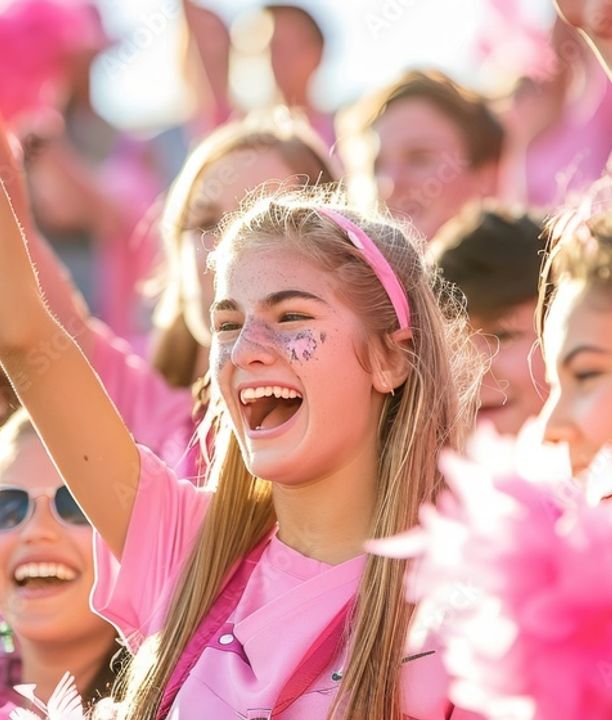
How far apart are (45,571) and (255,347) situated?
39.8 inches

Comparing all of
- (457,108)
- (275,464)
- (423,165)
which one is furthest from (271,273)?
(457,108)

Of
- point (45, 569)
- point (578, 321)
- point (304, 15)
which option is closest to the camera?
point (578, 321)

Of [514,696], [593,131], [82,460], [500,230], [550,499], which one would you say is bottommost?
[514,696]

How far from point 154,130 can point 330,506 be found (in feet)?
12.4

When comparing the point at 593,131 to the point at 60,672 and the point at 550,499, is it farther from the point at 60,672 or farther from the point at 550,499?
the point at 550,499

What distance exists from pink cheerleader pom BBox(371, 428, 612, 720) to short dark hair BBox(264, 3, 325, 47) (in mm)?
3575

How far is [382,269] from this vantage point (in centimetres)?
252

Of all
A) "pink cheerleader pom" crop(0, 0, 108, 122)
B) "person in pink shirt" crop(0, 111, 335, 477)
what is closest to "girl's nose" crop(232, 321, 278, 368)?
"person in pink shirt" crop(0, 111, 335, 477)

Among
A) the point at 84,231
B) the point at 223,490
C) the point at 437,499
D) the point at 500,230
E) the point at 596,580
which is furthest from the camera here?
the point at 84,231

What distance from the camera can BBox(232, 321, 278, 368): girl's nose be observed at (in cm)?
240

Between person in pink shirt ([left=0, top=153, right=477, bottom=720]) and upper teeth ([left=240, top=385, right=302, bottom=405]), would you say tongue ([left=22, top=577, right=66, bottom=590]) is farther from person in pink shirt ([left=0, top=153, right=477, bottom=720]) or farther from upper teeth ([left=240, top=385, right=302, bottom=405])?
upper teeth ([left=240, top=385, right=302, bottom=405])

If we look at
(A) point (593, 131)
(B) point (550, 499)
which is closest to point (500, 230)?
(A) point (593, 131)

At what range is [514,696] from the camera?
1.79m

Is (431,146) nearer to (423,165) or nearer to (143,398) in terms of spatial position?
(423,165)
